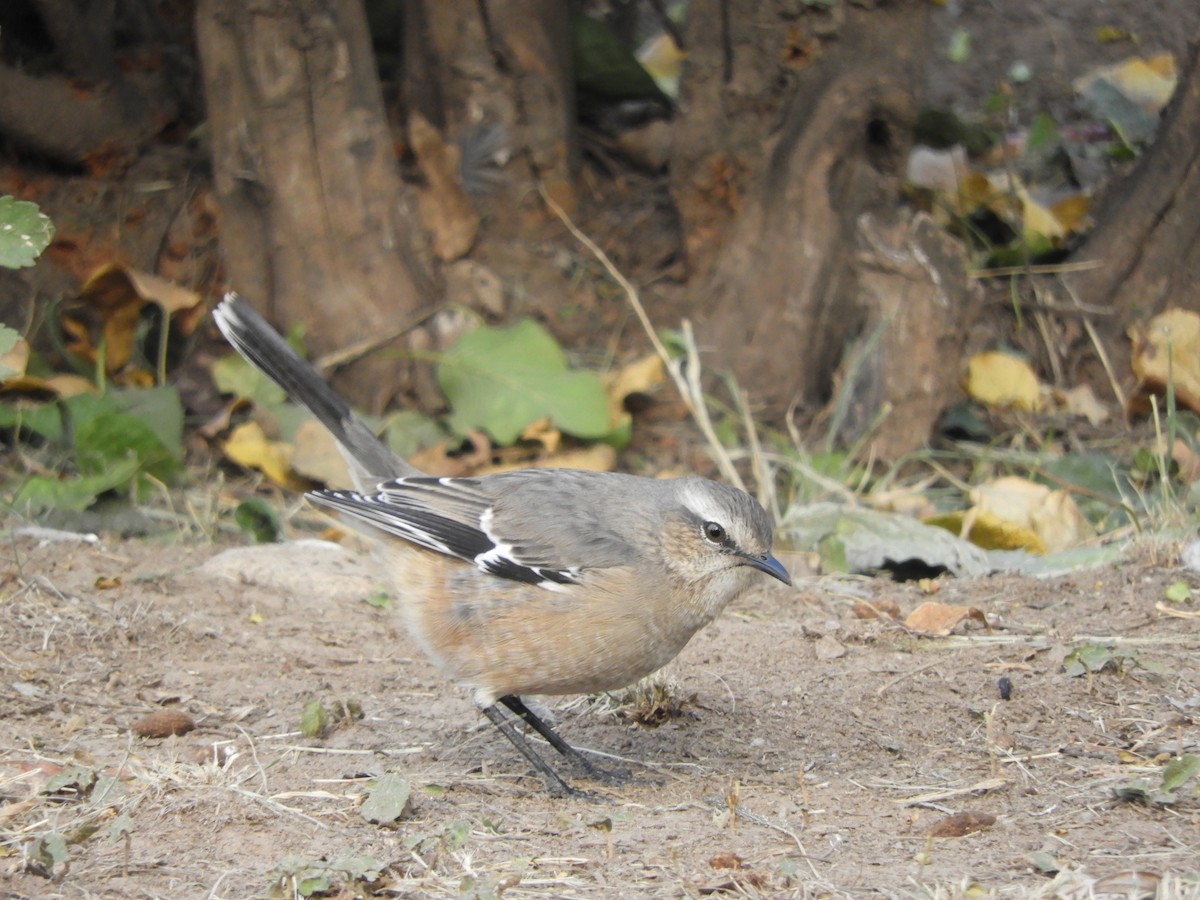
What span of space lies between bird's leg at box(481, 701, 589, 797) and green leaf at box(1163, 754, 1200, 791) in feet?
5.55

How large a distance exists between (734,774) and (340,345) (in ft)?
13.0

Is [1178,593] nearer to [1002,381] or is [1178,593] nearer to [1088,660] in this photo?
[1088,660]

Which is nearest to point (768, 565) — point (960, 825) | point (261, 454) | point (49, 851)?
point (960, 825)

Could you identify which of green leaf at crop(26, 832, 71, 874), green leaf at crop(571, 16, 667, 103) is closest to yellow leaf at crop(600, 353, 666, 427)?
green leaf at crop(571, 16, 667, 103)

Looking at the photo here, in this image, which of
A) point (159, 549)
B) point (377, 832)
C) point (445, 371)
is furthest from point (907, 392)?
point (377, 832)

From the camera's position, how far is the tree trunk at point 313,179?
686cm

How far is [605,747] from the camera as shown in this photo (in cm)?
475

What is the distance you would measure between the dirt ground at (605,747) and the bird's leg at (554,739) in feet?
0.25

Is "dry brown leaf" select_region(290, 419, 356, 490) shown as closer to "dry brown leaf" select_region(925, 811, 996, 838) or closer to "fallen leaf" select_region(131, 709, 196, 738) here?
"fallen leaf" select_region(131, 709, 196, 738)

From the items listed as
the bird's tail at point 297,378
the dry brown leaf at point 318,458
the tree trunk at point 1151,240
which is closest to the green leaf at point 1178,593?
the tree trunk at point 1151,240

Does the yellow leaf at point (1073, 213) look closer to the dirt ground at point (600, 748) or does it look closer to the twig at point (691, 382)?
the twig at point (691, 382)

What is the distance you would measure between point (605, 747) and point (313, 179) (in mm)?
3788

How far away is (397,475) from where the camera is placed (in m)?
5.48

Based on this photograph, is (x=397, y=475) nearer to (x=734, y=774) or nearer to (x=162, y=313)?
(x=734, y=774)
